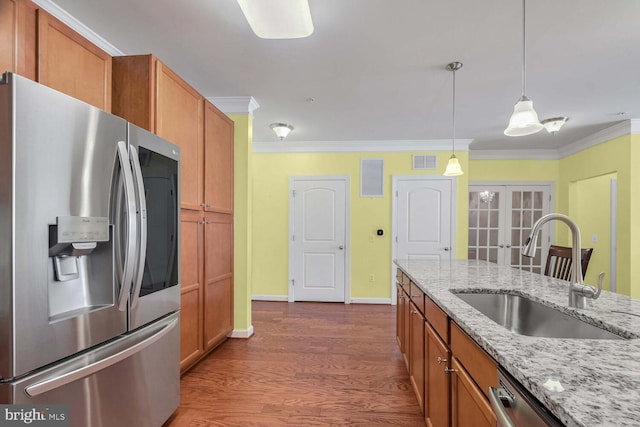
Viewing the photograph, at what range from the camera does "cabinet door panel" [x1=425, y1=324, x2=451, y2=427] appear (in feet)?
4.54

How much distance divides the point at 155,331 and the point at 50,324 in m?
0.60

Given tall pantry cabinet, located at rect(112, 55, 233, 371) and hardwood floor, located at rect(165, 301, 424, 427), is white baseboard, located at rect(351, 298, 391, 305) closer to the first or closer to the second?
hardwood floor, located at rect(165, 301, 424, 427)

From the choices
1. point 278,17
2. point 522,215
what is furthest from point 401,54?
point 522,215

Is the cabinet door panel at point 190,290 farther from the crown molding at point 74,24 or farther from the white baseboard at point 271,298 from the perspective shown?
the white baseboard at point 271,298

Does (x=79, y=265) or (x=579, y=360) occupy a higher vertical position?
(x=79, y=265)

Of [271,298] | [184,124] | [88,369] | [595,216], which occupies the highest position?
[184,124]

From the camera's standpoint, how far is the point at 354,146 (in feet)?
15.9

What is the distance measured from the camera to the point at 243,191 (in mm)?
3242

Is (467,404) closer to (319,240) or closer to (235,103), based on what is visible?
(235,103)

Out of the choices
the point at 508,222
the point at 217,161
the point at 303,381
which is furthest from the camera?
the point at 508,222

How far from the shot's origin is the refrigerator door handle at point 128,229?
138cm

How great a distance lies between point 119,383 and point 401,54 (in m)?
2.67

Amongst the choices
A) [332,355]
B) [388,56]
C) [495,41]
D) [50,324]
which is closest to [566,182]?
[495,41]

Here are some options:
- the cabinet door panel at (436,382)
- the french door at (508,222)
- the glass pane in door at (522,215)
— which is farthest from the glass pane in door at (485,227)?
the cabinet door panel at (436,382)
